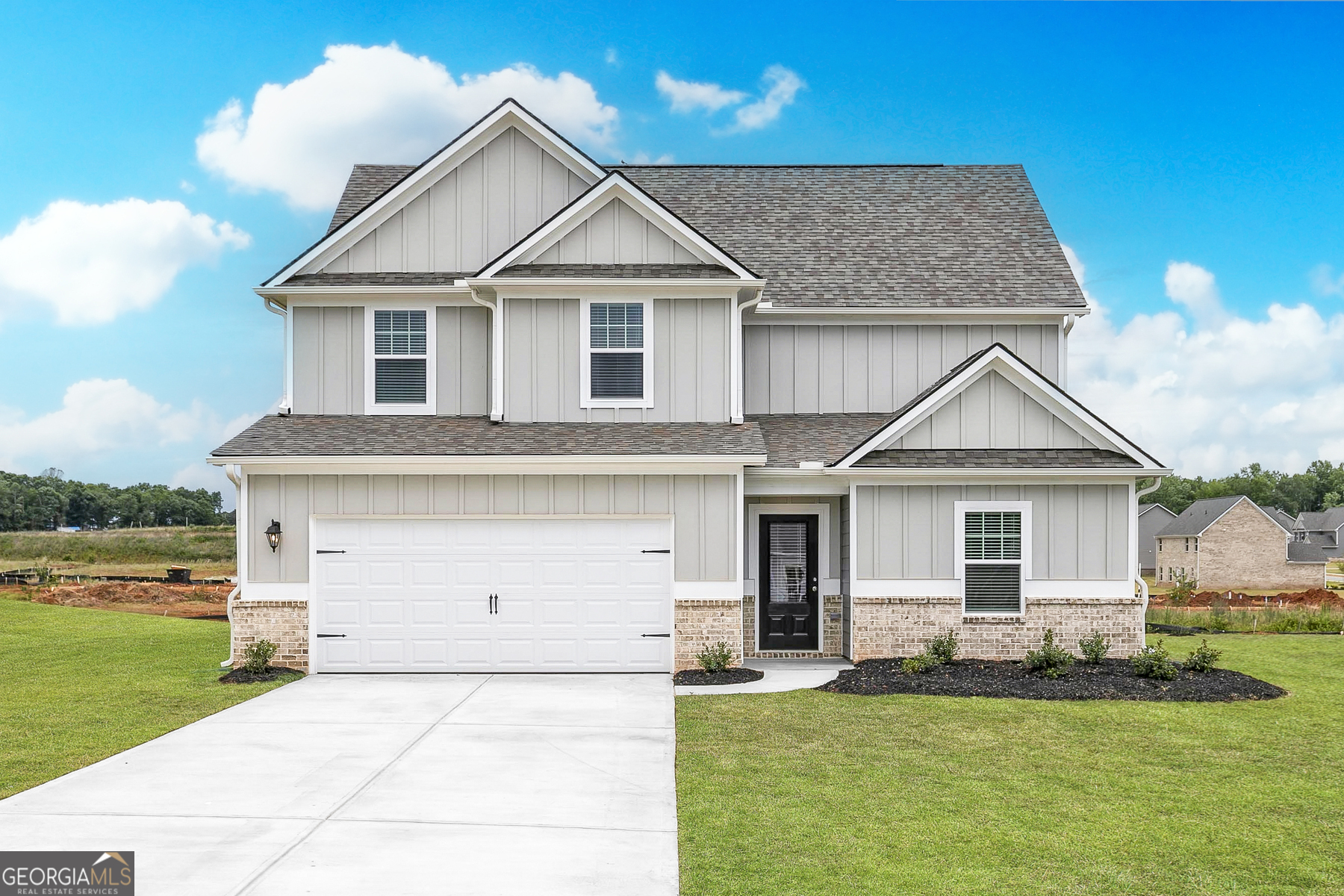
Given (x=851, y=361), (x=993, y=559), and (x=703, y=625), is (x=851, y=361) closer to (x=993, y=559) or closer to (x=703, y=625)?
(x=993, y=559)

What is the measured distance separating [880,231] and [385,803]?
1379 cm

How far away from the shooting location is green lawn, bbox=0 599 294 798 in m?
9.26

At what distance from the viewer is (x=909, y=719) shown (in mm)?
10555

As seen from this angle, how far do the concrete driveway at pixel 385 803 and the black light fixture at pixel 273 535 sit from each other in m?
2.86

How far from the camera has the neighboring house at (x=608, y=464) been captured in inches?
535

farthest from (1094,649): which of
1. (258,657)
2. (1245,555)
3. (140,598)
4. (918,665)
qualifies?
(1245,555)

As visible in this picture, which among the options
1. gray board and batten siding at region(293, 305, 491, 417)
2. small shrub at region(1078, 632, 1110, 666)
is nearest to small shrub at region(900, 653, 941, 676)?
small shrub at region(1078, 632, 1110, 666)

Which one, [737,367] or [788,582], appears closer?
[737,367]

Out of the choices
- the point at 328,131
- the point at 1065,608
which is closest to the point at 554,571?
the point at 1065,608

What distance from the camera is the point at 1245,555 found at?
186 ft

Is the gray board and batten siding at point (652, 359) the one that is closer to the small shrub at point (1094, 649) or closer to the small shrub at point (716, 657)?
the small shrub at point (716, 657)

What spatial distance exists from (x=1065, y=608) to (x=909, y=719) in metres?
4.68

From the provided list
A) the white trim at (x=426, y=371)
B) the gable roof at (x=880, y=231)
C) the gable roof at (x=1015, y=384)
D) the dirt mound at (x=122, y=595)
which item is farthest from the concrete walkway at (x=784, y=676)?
the dirt mound at (x=122, y=595)

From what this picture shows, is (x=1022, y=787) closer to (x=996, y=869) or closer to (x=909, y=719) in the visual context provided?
(x=996, y=869)
